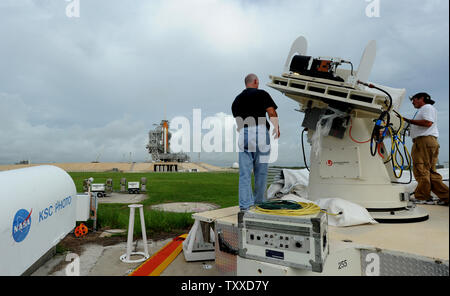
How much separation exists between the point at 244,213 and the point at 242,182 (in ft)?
3.58

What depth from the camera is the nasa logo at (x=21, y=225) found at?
8.18 feet

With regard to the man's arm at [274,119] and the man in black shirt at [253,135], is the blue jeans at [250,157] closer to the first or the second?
the man in black shirt at [253,135]

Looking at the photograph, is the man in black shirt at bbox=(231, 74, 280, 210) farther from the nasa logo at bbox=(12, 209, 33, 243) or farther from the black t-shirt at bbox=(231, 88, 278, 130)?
the nasa logo at bbox=(12, 209, 33, 243)

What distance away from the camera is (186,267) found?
319 cm

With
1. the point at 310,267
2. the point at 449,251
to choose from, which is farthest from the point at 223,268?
the point at 449,251

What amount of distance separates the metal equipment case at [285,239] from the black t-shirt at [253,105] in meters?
1.57

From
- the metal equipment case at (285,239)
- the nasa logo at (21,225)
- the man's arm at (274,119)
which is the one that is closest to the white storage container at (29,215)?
the nasa logo at (21,225)

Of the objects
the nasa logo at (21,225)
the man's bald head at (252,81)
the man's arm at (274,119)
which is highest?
the man's bald head at (252,81)

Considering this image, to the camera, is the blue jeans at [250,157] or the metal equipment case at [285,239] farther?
the blue jeans at [250,157]

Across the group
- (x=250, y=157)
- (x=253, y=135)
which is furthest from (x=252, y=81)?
(x=250, y=157)

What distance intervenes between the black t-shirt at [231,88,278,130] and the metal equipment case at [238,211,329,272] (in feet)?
5.16

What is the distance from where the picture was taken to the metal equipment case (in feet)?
6.12

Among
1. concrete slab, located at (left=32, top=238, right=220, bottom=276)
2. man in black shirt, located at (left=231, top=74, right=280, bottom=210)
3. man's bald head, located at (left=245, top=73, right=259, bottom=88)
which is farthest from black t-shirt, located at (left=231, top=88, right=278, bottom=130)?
concrete slab, located at (left=32, top=238, right=220, bottom=276)

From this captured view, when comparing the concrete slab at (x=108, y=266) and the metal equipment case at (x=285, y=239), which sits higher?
the metal equipment case at (x=285, y=239)
